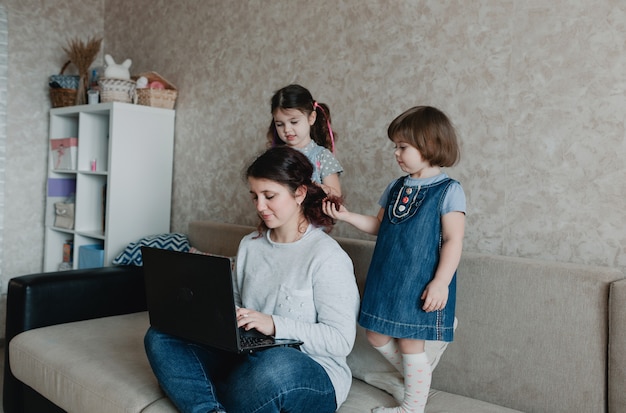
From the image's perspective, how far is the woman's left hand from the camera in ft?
4.72

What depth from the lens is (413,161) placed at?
5.10ft

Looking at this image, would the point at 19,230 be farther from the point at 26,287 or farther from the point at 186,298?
the point at 186,298

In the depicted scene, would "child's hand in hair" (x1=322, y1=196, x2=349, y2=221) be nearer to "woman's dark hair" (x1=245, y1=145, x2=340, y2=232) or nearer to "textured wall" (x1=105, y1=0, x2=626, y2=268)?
"woman's dark hair" (x1=245, y1=145, x2=340, y2=232)

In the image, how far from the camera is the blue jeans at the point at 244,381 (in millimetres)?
1359

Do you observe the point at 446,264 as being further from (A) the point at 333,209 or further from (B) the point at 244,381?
(B) the point at 244,381

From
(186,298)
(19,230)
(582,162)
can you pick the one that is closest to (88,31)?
(19,230)

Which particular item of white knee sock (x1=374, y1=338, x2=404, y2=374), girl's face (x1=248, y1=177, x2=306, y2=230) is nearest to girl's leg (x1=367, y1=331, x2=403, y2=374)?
white knee sock (x1=374, y1=338, x2=404, y2=374)

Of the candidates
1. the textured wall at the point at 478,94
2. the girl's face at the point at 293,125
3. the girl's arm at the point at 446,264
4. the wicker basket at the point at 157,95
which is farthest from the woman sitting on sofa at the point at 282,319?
the wicker basket at the point at 157,95

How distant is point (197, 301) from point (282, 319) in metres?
0.22

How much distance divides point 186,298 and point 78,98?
2.23 m

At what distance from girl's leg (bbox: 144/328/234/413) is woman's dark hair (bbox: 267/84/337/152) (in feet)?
2.79

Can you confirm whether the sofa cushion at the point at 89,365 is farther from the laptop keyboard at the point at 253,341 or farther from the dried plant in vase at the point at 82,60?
the dried plant in vase at the point at 82,60

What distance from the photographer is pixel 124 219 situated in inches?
117

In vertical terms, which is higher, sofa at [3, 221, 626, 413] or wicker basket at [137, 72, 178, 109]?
wicker basket at [137, 72, 178, 109]
